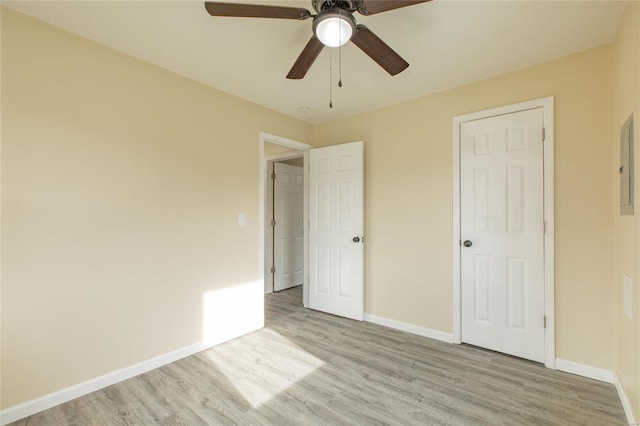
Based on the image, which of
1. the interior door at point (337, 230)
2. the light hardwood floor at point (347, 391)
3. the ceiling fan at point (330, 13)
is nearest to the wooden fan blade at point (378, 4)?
the ceiling fan at point (330, 13)

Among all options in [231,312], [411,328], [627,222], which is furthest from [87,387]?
[627,222]

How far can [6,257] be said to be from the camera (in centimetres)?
179

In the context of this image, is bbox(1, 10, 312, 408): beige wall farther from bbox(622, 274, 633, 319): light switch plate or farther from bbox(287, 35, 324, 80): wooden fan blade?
bbox(622, 274, 633, 319): light switch plate

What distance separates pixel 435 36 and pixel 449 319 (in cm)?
246

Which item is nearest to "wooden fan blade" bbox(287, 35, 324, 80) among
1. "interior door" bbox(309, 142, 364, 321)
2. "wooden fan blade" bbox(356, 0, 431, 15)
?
"wooden fan blade" bbox(356, 0, 431, 15)

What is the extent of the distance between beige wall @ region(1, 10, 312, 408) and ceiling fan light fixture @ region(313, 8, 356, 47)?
5.40ft

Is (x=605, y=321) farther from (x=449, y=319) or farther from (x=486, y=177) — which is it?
(x=486, y=177)

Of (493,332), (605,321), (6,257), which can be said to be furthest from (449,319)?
(6,257)

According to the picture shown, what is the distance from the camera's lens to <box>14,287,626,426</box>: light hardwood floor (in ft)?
6.01

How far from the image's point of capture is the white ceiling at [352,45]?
182cm

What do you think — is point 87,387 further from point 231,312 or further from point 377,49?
point 377,49

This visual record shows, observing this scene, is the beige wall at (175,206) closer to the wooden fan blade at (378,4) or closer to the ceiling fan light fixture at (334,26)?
the wooden fan blade at (378,4)

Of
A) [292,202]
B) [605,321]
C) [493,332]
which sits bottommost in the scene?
[493,332]

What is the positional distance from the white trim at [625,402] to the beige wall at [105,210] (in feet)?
9.71
